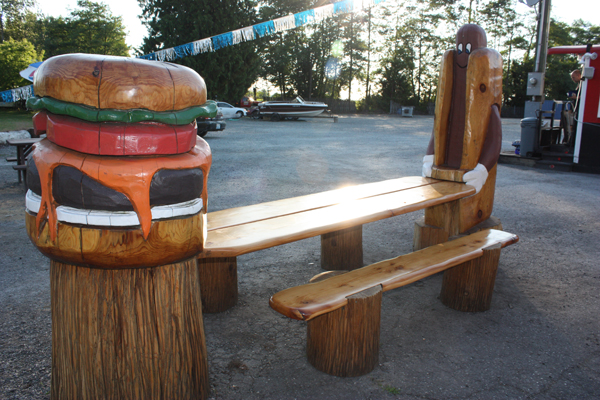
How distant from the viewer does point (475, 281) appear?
299 cm

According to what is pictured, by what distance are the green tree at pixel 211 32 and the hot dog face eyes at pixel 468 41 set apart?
70.6ft

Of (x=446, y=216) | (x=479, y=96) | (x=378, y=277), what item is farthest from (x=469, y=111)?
(x=378, y=277)

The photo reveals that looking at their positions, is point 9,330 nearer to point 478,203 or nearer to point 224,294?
point 224,294

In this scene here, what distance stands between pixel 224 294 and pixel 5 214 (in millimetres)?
3705

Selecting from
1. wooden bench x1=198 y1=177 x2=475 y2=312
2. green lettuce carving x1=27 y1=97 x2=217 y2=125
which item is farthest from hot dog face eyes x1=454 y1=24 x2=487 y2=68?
green lettuce carving x1=27 y1=97 x2=217 y2=125

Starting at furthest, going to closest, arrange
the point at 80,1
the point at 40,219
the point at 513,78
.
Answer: the point at 513,78 < the point at 80,1 < the point at 40,219

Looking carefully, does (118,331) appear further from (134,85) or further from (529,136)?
(529,136)

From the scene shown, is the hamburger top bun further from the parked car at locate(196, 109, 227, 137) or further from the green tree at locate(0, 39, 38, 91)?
the green tree at locate(0, 39, 38, 91)

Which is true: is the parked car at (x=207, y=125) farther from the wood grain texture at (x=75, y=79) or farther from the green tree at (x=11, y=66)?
the wood grain texture at (x=75, y=79)

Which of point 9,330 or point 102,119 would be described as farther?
point 9,330

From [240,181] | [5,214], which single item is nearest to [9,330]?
[5,214]

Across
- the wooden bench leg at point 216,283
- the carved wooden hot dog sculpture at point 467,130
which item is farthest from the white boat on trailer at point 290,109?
the wooden bench leg at point 216,283

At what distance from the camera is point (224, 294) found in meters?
3.00

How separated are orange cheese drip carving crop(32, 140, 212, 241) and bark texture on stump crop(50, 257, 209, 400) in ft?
0.80
